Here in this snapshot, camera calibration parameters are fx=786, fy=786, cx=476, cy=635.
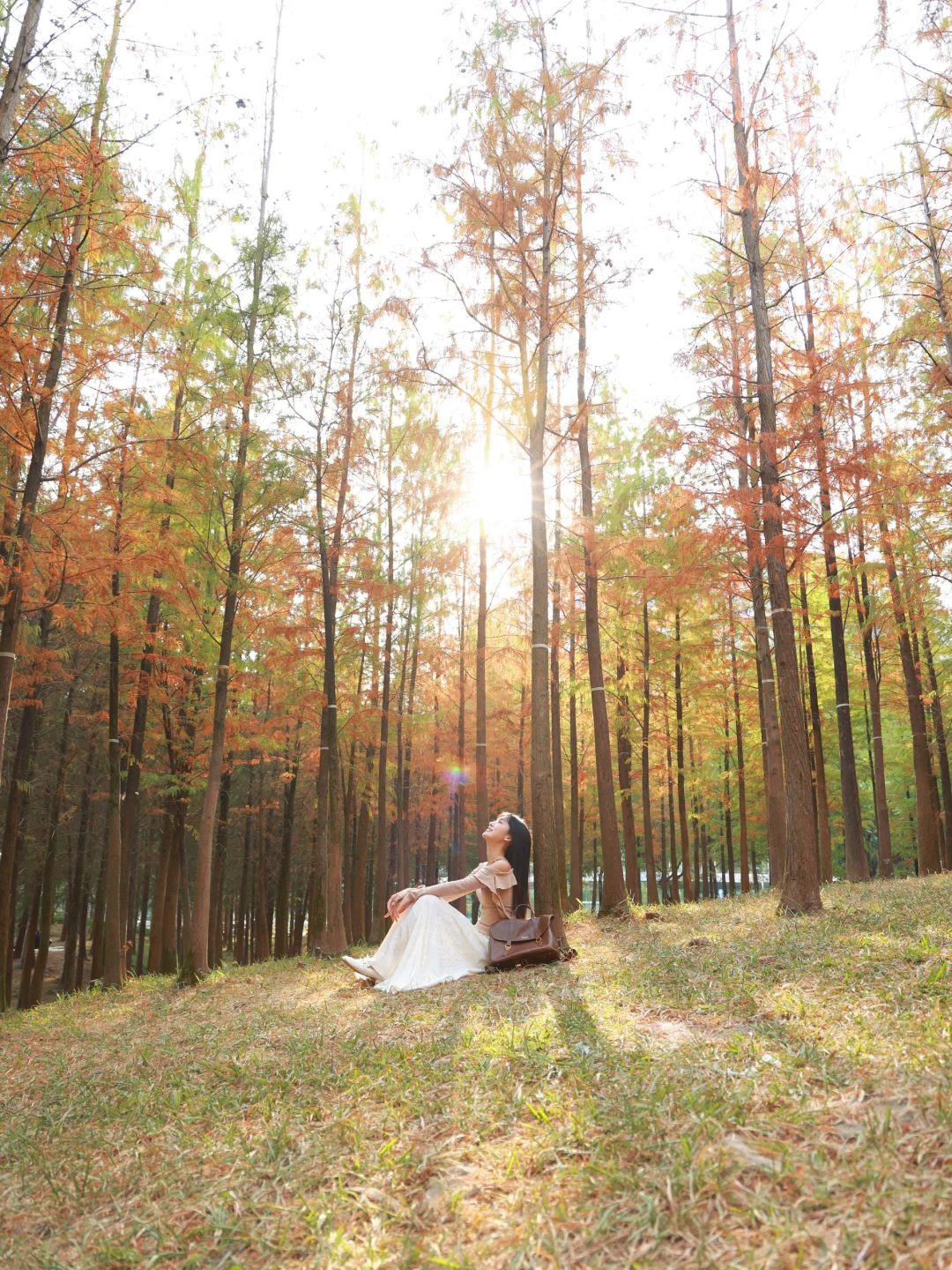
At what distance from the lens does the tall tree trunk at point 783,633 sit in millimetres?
8812

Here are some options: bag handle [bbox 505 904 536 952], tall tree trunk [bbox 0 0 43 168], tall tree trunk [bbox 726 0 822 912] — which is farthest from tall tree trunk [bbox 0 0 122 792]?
tall tree trunk [bbox 726 0 822 912]

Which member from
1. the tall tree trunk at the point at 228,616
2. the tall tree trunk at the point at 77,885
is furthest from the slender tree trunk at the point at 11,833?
the tall tree trunk at the point at 77,885

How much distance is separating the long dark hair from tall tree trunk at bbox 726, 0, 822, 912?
3.05 m

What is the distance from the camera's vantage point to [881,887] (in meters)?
11.3

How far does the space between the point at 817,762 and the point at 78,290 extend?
18302 millimetres

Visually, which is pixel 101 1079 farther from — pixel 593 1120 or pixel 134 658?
pixel 134 658

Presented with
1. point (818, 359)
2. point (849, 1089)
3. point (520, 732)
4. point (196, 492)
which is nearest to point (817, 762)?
point (520, 732)

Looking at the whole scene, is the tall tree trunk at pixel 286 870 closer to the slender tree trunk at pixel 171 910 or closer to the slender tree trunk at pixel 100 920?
the slender tree trunk at pixel 171 910

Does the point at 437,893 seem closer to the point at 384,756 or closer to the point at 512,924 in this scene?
the point at 512,924

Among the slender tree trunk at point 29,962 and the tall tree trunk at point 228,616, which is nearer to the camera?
the tall tree trunk at point 228,616

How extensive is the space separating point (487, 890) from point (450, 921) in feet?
1.54

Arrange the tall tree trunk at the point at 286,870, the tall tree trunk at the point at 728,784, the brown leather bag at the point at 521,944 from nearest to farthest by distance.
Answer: the brown leather bag at the point at 521,944
the tall tree trunk at the point at 286,870
the tall tree trunk at the point at 728,784

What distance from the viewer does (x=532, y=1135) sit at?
116 inches

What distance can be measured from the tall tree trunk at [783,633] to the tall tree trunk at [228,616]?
23.8ft
